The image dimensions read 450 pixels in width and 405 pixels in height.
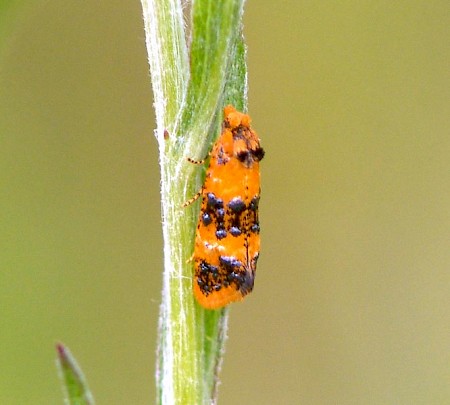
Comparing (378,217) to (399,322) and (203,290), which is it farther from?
(203,290)

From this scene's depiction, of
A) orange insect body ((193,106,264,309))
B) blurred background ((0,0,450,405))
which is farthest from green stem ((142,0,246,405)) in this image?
blurred background ((0,0,450,405))

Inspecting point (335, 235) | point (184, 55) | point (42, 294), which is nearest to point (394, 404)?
point (335, 235)

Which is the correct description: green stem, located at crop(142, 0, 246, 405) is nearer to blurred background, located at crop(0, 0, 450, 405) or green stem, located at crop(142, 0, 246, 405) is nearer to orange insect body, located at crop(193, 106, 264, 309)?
orange insect body, located at crop(193, 106, 264, 309)

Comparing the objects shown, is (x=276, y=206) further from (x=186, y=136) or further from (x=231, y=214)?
(x=186, y=136)

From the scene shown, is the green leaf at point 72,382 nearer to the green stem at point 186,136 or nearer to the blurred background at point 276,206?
the green stem at point 186,136

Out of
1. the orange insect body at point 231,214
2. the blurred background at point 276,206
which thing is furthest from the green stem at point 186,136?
the blurred background at point 276,206
